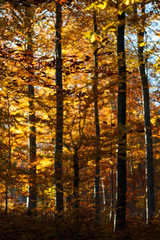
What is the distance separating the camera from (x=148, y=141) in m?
9.05

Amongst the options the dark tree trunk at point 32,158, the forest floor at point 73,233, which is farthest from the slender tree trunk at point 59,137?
the dark tree trunk at point 32,158

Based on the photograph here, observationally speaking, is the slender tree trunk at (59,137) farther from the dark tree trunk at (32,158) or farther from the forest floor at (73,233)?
the dark tree trunk at (32,158)

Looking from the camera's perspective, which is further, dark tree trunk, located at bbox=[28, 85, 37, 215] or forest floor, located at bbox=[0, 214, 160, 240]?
dark tree trunk, located at bbox=[28, 85, 37, 215]

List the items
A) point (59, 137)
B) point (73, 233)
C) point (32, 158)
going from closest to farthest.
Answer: point (73, 233), point (59, 137), point (32, 158)

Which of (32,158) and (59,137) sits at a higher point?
(59,137)

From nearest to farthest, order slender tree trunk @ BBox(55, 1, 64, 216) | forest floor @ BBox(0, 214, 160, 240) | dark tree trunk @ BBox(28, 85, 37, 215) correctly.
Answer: forest floor @ BBox(0, 214, 160, 240)
slender tree trunk @ BBox(55, 1, 64, 216)
dark tree trunk @ BBox(28, 85, 37, 215)

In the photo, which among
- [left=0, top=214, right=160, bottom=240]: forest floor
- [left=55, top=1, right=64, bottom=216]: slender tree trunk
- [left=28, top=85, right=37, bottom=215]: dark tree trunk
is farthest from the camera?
[left=28, top=85, right=37, bottom=215]: dark tree trunk

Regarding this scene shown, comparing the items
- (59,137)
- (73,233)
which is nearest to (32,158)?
(59,137)

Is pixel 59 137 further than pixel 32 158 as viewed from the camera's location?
No

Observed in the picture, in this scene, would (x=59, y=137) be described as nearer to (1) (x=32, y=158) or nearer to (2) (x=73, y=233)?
(1) (x=32, y=158)

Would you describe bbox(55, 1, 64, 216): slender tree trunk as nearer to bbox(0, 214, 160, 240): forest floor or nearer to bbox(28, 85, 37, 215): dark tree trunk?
bbox(0, 214, 160, 240): forest floor

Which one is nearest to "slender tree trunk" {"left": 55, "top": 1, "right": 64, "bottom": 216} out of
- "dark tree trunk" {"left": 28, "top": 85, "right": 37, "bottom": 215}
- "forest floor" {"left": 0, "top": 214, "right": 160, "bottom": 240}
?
"forest floor" {"left": 0, "top": 214, "right": 160, "bottom": 240}

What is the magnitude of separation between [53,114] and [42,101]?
1.67ft

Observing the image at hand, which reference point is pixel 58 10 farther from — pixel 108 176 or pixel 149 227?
pixel 108 176
